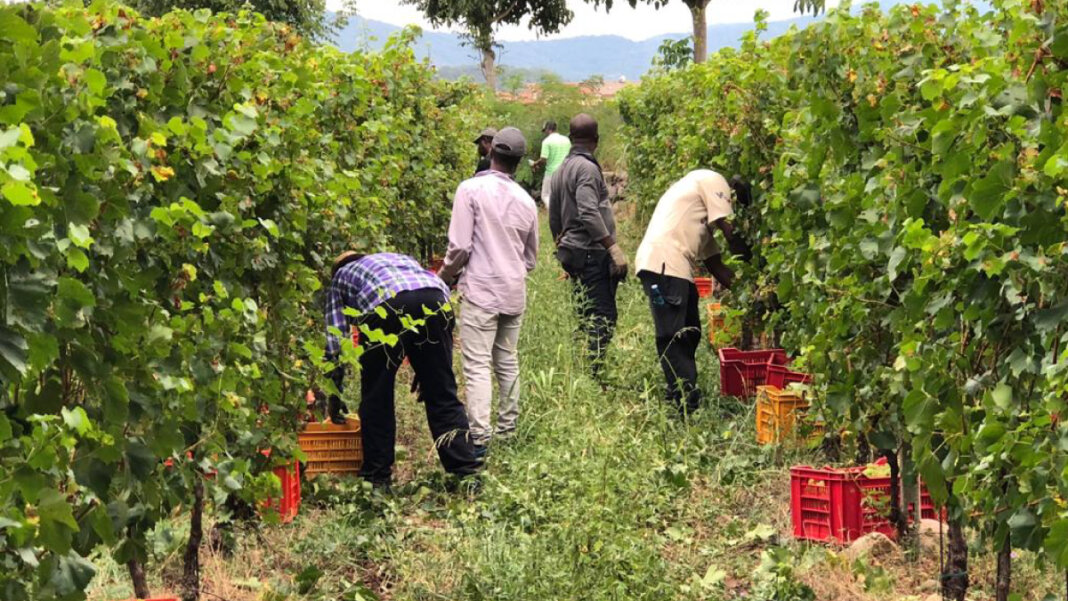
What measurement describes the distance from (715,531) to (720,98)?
Result: 127 inches

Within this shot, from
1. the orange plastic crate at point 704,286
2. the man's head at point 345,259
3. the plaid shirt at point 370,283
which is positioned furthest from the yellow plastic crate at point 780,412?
the orange plastic crate at point 704,286

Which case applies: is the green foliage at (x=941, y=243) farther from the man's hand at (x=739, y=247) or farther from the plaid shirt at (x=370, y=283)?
the plaid shirt at (x=370, y=283)

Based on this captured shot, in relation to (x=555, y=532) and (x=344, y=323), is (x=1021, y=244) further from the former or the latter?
(x=344, y=323)

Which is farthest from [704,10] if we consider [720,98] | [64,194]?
[64,194]

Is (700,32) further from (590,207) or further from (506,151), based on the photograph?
(506,151)

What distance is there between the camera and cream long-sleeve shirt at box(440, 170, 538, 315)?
7.40 metres

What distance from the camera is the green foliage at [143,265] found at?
2.93 m

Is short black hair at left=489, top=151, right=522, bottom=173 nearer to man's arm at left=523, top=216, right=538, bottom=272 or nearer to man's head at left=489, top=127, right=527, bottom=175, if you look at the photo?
man's head at left=489, top=127, right=527, bottom=175

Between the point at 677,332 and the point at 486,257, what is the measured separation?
56.0 inches

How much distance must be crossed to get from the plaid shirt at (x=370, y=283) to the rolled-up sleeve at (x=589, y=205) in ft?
9.66

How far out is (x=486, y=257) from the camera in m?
7.46

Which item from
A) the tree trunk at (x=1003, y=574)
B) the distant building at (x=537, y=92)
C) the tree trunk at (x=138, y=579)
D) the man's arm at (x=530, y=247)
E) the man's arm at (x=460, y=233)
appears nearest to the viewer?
the tree trunk at (x=1003, y=574)

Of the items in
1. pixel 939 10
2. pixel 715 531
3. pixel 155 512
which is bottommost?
pixel 715 531

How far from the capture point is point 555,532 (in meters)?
5.44
